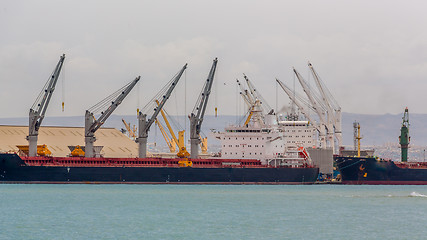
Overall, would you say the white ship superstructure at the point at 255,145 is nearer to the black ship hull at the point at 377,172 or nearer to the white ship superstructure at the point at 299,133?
the black ship hull at the point at 377,172

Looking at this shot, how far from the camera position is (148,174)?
96812 millimetres

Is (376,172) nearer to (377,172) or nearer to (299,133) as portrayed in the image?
(377,172)

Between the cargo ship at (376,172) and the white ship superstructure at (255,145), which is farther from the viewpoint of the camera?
the cargo ship at (376,172)

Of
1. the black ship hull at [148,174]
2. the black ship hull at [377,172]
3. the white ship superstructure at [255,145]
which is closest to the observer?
the black ship hull at [148,174]

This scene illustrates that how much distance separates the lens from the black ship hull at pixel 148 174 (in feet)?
301

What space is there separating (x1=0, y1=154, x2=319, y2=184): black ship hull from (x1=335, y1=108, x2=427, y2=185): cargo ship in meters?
5.51

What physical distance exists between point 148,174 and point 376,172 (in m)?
28.4

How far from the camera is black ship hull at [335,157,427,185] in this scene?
342ft
